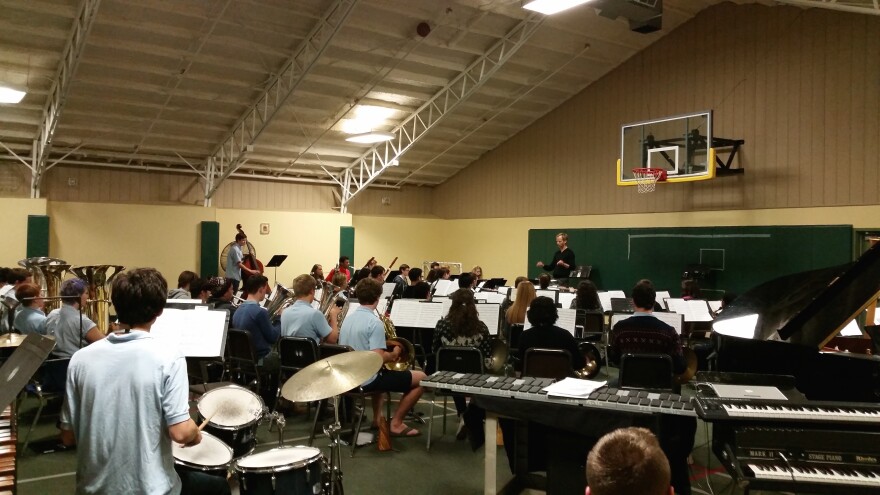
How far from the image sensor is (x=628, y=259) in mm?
13672

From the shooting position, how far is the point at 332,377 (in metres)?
3.44

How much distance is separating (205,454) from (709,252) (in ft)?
36.8

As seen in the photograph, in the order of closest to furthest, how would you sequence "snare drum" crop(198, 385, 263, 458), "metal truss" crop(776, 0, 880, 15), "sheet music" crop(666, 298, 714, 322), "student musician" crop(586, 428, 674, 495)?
Answer: "student musician" crop(586, 428, 674, 495) → "snare drum" crop(198, 385, 263, 458) → "sheet music" crop(666, 298, 714, 322) → "metal truss" crop(776, 0, 880, 15)

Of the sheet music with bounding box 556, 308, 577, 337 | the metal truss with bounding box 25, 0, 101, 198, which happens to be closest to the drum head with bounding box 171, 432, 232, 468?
the sheet music with bounding box 556, 308, 577, 337

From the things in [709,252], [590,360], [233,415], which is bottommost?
[590,360]

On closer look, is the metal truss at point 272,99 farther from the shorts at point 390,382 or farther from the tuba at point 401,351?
the shorts at point 390,382

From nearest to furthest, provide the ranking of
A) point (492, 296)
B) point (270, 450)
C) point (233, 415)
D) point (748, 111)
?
point (270, 450), point (233, 415), point (492, 296), point (748, 111)

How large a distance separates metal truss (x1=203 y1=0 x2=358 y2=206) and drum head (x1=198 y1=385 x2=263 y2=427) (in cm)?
708

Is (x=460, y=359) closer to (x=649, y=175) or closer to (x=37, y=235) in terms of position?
(x=649, y=175)

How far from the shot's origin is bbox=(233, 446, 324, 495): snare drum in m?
2.94

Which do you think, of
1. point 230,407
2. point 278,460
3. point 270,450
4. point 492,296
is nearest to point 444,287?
point 492,296

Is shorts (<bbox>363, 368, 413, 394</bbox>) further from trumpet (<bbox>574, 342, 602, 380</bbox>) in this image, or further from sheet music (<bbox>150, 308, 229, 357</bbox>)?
trumpet (<bbox>574, 342, 602, 380</bbox>)

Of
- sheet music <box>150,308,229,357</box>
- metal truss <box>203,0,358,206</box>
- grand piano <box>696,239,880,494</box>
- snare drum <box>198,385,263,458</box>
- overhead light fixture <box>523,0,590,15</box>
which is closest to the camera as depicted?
grand piano <box>696,239,880,494</box>

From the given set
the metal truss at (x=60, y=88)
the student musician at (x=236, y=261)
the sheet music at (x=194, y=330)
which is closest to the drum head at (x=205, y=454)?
the sheet music at (x=194, y=330)
